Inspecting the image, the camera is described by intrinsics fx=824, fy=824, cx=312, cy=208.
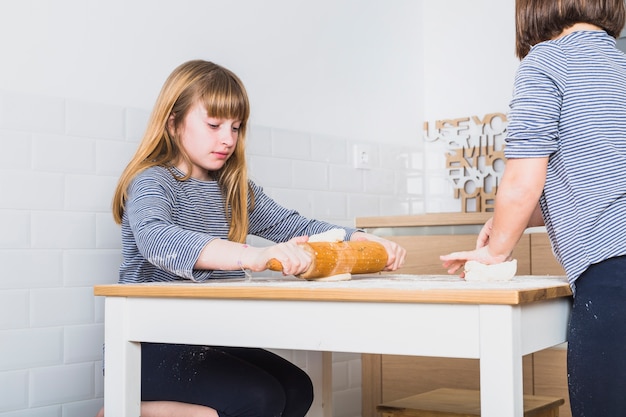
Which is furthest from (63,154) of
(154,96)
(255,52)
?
(255,52)

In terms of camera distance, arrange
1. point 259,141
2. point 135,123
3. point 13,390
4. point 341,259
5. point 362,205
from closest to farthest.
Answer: point 341,259
point 13,390
point 135,123
point 259,141
point 362,205

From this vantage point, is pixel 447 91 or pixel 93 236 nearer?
pixel 93 236

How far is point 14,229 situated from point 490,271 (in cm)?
130

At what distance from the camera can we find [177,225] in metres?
1.98

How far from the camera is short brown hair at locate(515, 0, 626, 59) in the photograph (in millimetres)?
1490

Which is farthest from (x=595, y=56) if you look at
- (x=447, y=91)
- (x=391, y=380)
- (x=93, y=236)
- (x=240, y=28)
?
(x=447, y=91)

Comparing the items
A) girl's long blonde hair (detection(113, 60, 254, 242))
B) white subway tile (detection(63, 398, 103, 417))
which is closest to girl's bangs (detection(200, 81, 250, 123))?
girl's long blonde hair (detection(113, 60, 254, 242))

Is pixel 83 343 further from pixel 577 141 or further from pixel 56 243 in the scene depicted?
pixel 577 141

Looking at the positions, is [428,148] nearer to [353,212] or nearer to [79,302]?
[353,212]

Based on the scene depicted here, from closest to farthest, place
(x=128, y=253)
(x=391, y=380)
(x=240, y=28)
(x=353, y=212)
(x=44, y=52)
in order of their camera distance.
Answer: (x=128, y=253) → (x=44, y=52) → (x=240, y=28) → (x=391, y=380) → (x=353, y=212)

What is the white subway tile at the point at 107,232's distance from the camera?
7.87 ft

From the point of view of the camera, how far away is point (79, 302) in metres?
2.34

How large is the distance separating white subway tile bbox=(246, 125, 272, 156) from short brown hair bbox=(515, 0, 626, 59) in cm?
144

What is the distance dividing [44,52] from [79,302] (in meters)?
0.71
